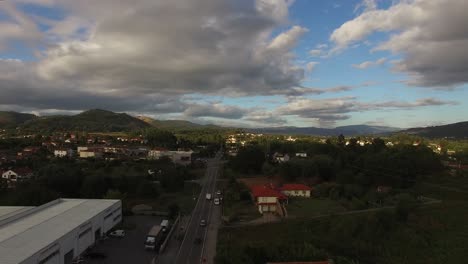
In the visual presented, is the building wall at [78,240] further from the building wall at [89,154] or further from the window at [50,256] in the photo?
the building wall at [89,154]

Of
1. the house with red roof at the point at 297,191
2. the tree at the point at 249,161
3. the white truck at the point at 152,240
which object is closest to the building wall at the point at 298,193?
the house with red roof at the point at 297,191

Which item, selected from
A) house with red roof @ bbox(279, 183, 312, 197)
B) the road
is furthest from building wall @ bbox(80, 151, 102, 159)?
house with red roof @ bbox(279, 183, 312, 197)

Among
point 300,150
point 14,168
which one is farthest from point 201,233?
point 300,150

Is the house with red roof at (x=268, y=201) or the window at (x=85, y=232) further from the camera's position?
the house with red roof at (x=268, y=201)

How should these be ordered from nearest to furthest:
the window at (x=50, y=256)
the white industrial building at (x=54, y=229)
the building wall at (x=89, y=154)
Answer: the white industrial building at (x=54, y=229) → the window at (x=50, y=256) → the building wall at (x=89, y=154)

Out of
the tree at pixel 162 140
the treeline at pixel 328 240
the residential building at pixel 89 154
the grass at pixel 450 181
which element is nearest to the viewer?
the treeline at pixel 328 240

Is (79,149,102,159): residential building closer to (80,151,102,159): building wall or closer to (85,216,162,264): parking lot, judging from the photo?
(80,151,102,159): building wall

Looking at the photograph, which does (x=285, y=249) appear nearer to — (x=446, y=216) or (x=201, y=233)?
(x=201, y=233)

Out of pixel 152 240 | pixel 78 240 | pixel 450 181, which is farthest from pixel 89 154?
pixel 450 181

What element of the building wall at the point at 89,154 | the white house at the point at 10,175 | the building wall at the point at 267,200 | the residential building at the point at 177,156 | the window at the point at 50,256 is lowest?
the building wall at the point at 267,200
